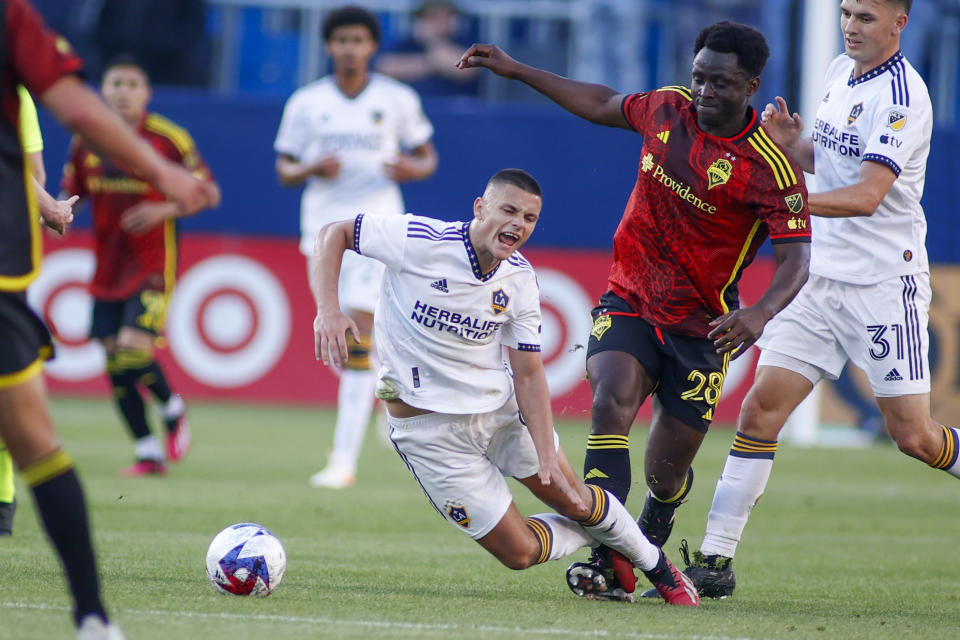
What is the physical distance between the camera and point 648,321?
18.9ft

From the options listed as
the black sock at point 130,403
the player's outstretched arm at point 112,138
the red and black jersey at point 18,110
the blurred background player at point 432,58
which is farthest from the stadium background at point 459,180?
the player's outstretched arm at point 112,138

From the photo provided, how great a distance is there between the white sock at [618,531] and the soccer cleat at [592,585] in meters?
0.14

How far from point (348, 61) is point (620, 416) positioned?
4979 mm

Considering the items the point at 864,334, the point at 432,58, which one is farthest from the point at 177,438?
the point at 432,58

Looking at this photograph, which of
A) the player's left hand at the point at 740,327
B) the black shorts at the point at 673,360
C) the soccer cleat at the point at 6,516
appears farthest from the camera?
the soccer cleat at the point at 6,516

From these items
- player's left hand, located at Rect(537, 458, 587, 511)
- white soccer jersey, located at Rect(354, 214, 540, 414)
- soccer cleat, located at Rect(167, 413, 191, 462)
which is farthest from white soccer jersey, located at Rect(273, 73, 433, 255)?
player's left hand, located at Rect(537, 458, 587, 511)

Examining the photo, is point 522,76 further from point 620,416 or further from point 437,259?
point 620,416

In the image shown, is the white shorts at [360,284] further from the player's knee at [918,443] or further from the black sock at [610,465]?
the player's knee at [918,443]

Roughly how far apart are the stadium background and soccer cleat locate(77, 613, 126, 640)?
1006 cm

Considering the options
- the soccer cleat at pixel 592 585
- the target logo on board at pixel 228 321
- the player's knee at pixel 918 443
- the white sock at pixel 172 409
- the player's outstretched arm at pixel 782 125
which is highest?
the player's outstretched arm at pixel 782 125

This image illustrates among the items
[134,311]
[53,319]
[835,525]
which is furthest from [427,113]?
[835,525]

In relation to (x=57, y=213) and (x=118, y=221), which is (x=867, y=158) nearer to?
(x=57, y=213)

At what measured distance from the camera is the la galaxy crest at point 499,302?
5379 millimetres

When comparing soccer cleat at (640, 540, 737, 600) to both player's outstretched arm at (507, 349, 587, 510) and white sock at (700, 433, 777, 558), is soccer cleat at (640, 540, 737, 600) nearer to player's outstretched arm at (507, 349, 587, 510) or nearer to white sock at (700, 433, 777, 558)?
white sock at (700, 433, 777, 558)
